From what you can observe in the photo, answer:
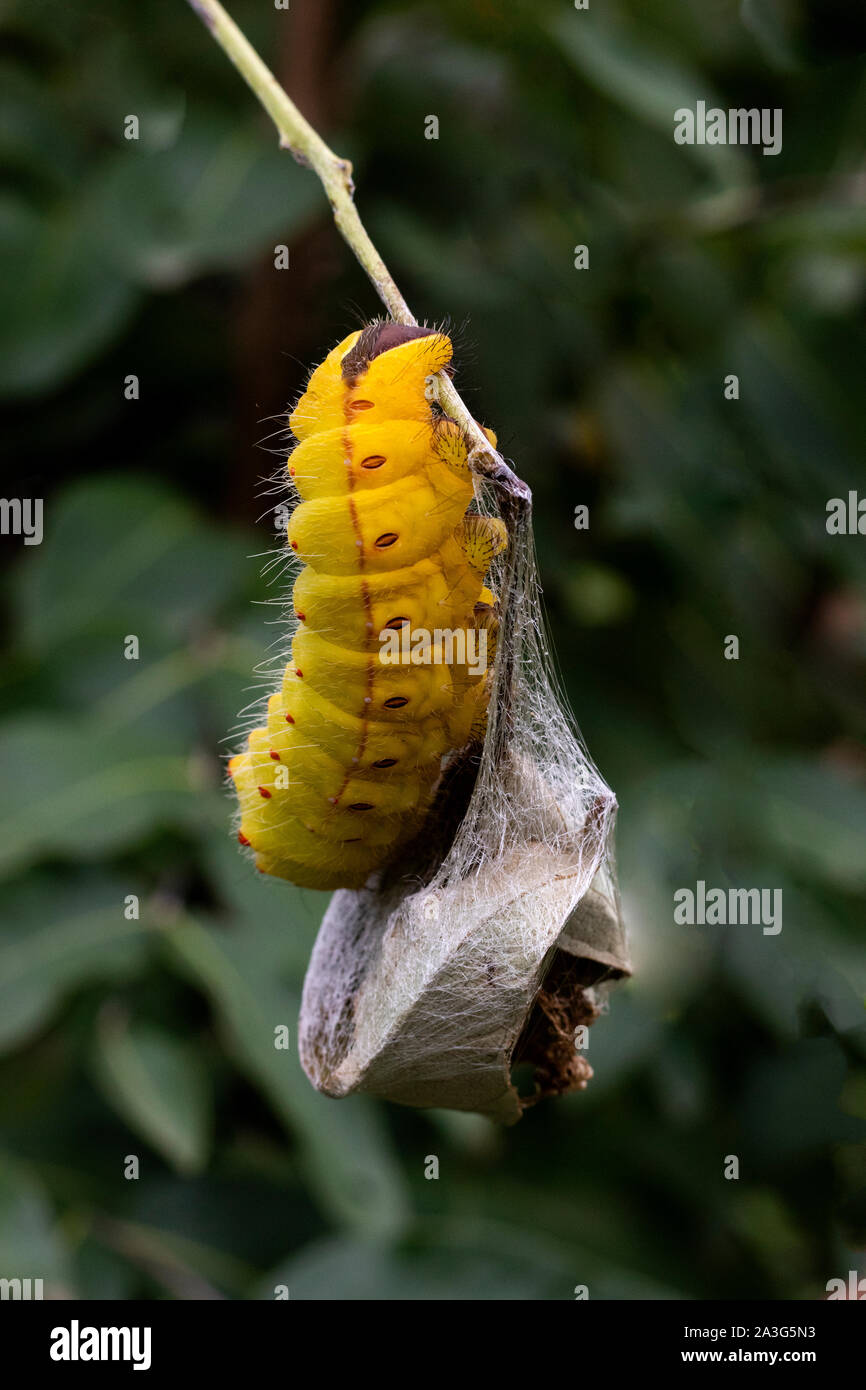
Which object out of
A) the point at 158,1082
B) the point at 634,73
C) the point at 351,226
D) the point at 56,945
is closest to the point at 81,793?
the point at 56,945

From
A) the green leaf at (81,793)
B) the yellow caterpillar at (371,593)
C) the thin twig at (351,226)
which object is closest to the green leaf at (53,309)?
the green leaf at (81,793)

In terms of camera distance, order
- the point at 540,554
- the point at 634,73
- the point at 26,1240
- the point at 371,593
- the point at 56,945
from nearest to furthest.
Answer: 1. the point at 371,593
2. the point at 26,1240
3. the point at 56,945
4. the point at 634,73
5. the point at 540,554

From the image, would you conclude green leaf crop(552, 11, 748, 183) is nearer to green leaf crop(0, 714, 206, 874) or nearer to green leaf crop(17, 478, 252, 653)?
green leaf crop(17, 478, 252, 653)

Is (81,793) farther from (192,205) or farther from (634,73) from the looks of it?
(634,73)

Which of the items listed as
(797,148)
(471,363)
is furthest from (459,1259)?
(797,148)

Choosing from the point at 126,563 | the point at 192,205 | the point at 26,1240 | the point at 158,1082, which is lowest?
the point at 26,1240

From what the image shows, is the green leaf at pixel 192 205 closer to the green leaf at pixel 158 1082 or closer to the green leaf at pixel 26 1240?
the green leaf at pixel 158 1082
